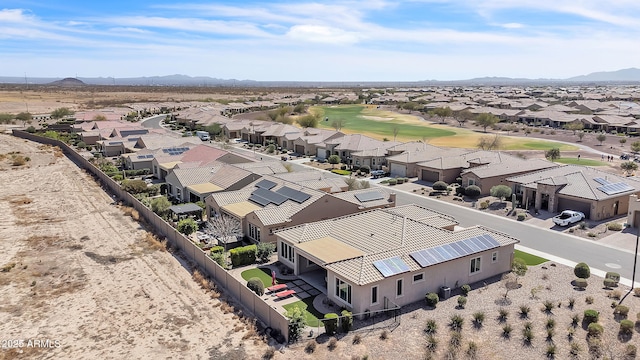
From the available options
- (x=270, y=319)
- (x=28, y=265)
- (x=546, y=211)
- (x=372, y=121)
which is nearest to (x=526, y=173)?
(x=546, y=211)

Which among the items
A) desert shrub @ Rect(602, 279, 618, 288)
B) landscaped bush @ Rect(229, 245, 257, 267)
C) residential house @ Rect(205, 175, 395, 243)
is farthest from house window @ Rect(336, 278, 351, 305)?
desert shrub @ Rect(602, 279, 618, 288)

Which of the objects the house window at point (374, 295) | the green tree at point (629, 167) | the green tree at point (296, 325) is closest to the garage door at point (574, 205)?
the green tree at point (629, 167)

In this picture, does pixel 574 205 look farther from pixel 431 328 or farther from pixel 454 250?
pixel 431 328

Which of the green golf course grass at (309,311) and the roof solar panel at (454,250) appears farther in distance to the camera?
the roof solar panel at (454,250)

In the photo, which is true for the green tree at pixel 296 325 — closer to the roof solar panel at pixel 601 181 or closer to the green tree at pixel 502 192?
the green tree at pixel 502 192

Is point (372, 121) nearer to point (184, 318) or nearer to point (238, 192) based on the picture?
point (238, 192)

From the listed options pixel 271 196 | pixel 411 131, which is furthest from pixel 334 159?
pixel 411 131
